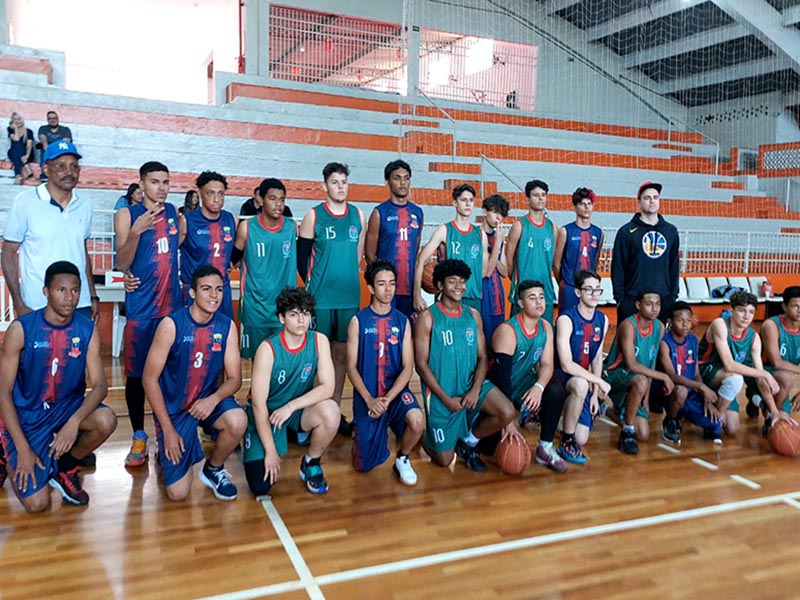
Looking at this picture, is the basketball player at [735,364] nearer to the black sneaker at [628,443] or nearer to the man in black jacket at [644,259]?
the man in black jacket at [644,259]

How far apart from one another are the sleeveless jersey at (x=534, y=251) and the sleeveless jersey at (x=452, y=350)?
104 centimetres

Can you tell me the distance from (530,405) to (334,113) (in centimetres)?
820

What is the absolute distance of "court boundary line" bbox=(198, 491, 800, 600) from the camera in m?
2.25

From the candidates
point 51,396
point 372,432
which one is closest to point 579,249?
point 372,432

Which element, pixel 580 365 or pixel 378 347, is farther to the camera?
pixel 580 365

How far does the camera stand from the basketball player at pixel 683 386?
157 inches

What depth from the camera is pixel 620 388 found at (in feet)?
13.1

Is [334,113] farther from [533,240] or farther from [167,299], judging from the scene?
[167,299]

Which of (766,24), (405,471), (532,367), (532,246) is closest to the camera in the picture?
(405,471)

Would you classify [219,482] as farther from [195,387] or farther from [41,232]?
[41,232]

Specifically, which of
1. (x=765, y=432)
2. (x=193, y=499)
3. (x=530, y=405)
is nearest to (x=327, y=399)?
(x=193, y=499)

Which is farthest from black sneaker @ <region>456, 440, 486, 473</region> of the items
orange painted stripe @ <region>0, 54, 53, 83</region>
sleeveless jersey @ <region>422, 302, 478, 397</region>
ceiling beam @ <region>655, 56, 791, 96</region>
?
ceiling beam @ <region>655, 56, 791, 96</region>

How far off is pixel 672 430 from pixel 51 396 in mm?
3319

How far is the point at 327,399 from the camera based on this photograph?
3.18 m
